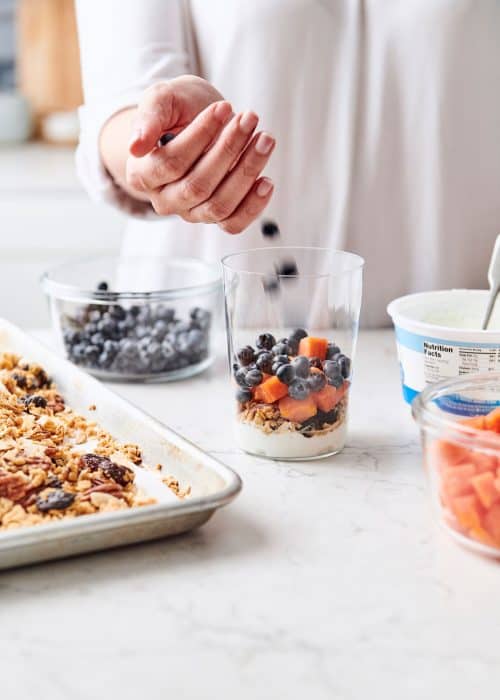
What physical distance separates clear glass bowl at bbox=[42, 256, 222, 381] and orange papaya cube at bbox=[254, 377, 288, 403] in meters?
0.32

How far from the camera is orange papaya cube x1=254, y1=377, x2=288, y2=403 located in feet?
3.02

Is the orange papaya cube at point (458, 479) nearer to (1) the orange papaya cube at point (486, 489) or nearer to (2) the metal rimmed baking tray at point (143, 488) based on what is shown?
(1) the orange papaya cube at point (486, 489)

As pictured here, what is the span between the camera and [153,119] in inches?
39.8

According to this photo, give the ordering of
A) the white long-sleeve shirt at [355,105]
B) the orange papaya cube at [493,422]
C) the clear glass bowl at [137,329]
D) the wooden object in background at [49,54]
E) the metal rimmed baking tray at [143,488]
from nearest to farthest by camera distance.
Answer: the metal rimmed baking tray at [143,488], the orange papaya cube at [493,422], the clear glass bowl at [137,329], the white long-sleeve shirt at [355,105], the wooden object in background at [49,54]

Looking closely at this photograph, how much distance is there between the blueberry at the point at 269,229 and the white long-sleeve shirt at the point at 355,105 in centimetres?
2

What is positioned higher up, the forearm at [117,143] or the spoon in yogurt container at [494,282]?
the forearm at [117,143]

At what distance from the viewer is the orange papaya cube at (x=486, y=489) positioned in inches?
28.2

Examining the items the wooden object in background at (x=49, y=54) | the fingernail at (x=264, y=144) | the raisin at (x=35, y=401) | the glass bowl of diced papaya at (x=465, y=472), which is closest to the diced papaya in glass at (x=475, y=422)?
the glass bowl of diced papaya at (x=465, y=472)

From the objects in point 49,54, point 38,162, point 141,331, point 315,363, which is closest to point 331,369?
point 315,363

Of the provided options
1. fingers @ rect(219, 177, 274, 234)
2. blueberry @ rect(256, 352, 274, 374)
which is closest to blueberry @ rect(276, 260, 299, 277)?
fingers @ rect(219, 177, 274, 234)

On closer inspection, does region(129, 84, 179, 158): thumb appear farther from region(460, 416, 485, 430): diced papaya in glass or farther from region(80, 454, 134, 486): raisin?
region(460, 416, 485, 430): diced papaya in glass

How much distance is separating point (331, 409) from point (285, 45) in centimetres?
67

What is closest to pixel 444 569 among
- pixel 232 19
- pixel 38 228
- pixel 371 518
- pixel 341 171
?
pixel 371 518

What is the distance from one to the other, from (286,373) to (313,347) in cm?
5
